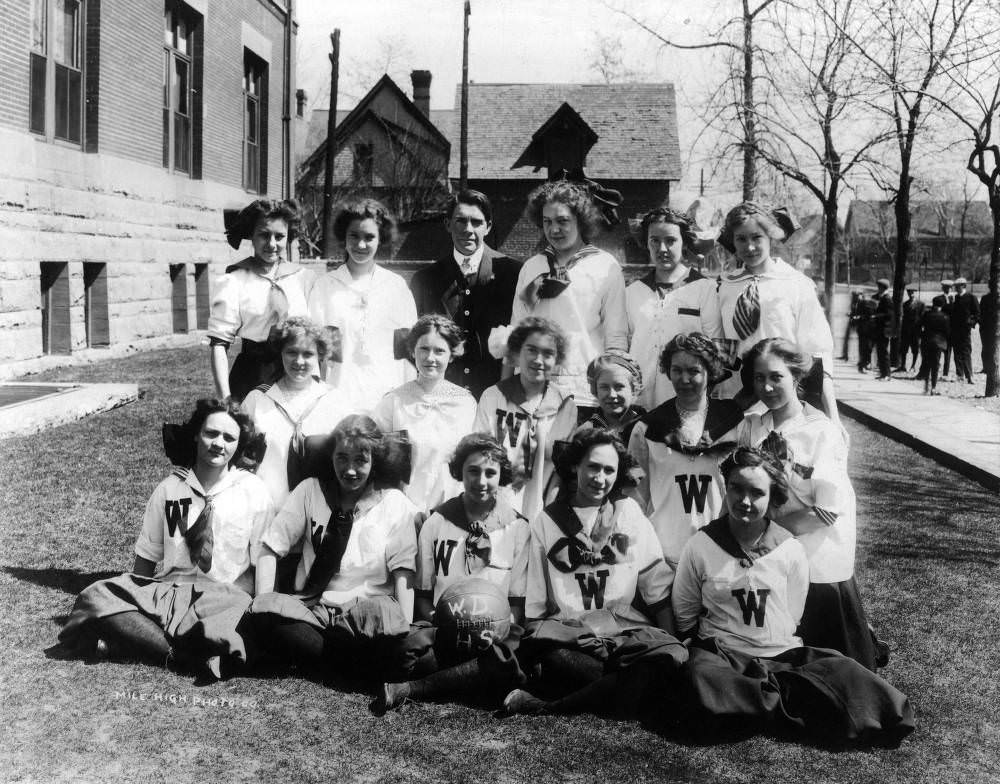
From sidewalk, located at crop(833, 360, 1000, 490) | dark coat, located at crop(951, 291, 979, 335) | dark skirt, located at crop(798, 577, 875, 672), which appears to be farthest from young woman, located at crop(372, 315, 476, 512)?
dark coat, located at crop(951, 291, 979, 335)

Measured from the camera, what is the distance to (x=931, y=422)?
12.1 m

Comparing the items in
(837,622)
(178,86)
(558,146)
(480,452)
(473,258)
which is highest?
(558,146)

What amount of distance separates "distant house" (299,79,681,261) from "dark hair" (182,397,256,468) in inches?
1031

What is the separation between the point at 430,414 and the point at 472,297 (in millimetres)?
845

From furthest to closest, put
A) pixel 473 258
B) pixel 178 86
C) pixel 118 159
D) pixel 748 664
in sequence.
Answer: pixel 178 86 → pixel 118 159 → pixel 473 258 → pixel 748 664

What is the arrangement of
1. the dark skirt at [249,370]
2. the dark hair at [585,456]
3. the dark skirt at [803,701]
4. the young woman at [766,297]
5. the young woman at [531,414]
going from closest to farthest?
the dark skirt at [803,701] → the dark hair at [585,456] → the young woman at [531,414] → the young woman at [766,297] → the dark skirt at [249,370]

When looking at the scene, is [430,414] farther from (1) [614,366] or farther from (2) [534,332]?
(1) [614,366]

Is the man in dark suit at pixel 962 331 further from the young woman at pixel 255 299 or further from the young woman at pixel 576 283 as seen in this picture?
the young woman at pixel 255 299

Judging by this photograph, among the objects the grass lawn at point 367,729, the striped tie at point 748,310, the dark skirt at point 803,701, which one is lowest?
the grass lawn at point 367,729

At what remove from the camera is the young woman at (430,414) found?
4.63 m

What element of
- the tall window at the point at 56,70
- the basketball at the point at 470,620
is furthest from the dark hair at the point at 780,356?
the tall window at the point at 56,70

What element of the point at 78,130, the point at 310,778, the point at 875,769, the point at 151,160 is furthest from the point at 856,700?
the point at 151,160

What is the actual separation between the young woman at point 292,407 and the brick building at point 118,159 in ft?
22.5

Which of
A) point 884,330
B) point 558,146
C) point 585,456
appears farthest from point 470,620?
point 558,146
